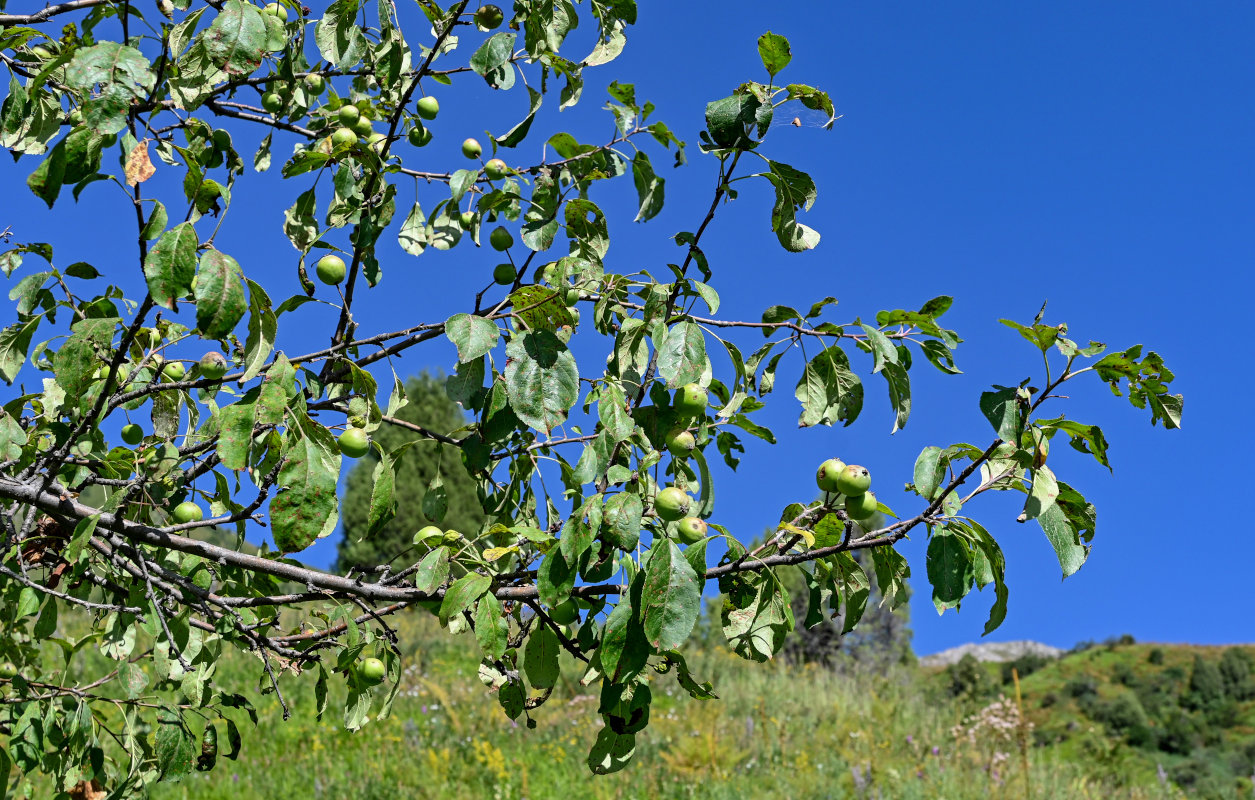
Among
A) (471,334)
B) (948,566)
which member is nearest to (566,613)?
(471,334)

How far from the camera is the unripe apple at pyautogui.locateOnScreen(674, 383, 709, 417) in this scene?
4.93 feet

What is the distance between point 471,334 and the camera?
1481 millimetres

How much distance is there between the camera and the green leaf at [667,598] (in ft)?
3.84

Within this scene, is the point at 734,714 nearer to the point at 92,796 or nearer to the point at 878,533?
the point at 92,796

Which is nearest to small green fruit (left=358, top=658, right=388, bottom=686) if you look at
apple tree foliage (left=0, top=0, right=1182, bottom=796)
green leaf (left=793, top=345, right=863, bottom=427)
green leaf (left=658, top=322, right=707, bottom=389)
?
apple tree foliage (left=0, top=0, right=1182, bottom=796)

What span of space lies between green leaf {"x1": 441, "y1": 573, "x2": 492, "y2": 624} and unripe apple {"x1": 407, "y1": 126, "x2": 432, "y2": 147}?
1.38 m

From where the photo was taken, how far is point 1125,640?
30.4m

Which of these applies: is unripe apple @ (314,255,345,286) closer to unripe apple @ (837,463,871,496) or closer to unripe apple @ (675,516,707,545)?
unripe apple @ (675,516,707,545)

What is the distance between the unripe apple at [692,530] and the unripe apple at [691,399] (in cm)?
25

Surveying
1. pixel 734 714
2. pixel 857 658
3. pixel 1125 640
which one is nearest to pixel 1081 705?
pixel 857 658

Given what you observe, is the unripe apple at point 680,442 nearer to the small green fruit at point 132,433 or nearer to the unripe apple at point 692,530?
the unripe apple at point 692,530

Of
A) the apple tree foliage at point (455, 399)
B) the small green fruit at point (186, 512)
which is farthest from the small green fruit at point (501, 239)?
the small green fruit at point (186, 512)

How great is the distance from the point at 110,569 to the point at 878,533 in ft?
6.46

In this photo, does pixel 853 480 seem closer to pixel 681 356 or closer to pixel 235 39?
pixel 681 356
